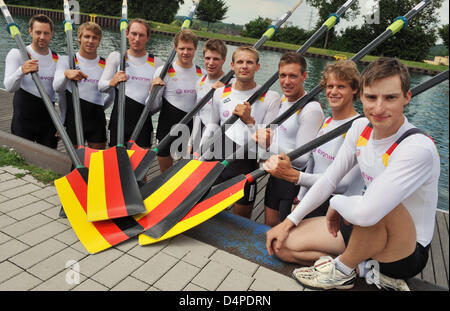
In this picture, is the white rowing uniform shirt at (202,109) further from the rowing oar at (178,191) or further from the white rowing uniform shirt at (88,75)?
the white rowing uniform shirt at (88,75)

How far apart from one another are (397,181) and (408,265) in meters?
0.59

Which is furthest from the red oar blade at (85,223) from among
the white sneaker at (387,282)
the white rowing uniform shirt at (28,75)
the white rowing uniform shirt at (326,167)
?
the white sneaker at (387,282)

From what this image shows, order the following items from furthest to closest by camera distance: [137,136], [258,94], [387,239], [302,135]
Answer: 1. [137,136]
2. [258,94]
3. [302,135]
4. [387,239]

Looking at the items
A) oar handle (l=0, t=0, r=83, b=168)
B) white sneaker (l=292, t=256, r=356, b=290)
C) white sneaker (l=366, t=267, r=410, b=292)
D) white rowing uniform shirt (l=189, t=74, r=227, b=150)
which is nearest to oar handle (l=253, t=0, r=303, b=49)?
white rowing uniform shirt (l=189, t=74, r=227, b=150)

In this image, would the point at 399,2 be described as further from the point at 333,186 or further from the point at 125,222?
the point at 125,222

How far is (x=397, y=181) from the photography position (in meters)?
1.84

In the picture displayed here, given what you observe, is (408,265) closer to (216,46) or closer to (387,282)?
(387,282)

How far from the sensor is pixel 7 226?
2.73m

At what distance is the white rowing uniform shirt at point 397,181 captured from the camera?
1.84m

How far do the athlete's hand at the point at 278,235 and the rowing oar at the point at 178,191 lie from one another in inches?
29.9

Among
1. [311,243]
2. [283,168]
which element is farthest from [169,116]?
[311,243]

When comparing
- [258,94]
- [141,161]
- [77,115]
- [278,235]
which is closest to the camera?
[278,235]
